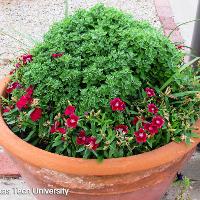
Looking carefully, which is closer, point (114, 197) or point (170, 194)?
point (114, 197)

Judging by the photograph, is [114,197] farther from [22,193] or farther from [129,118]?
[22,193]

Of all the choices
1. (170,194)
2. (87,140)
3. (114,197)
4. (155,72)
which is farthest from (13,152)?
(170,194)

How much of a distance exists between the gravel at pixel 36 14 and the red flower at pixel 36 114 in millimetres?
2205

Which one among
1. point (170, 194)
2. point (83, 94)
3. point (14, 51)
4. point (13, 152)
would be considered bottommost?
point (170, 194)

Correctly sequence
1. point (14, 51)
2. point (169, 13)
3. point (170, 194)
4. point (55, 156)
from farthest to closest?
point (169, 13), point (14, 51), point (170, 194), point (55, 156)

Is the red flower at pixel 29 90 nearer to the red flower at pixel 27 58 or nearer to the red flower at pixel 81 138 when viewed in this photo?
the red flower at pixel 27 58

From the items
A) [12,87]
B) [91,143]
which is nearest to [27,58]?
[12,87]

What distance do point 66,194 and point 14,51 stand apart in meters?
2.33

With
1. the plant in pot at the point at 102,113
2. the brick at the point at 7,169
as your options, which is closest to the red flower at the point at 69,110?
the plant in pot at the point at 102,113

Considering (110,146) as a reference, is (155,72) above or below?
above

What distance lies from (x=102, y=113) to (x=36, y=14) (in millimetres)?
3055

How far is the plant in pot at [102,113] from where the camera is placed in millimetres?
1937

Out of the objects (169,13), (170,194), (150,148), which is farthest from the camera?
(169,13)

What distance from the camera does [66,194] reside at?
204cm
